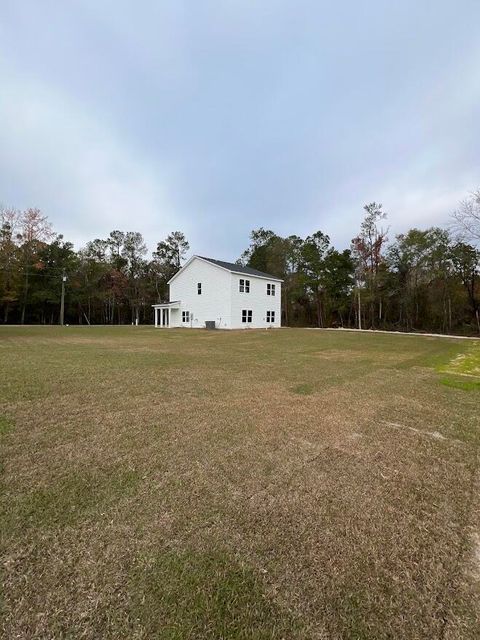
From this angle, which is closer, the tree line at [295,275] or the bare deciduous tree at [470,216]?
the bare deciduous tree at [470,216]

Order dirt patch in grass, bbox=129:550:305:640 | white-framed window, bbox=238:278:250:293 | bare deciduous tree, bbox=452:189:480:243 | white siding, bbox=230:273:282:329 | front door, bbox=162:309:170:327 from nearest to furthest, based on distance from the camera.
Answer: dirt patch in grass, bbox=129:550:305:640, bare deciduous tree, bbox=452:189:480:243, white siding, bbox=230:273:282:329, white-framed window, bbox=238:278:250:293, front door, bbox=162:309:170:327

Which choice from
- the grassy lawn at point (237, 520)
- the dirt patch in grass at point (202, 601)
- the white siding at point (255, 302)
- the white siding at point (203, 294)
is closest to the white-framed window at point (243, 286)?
the white siding at point (255, 302)

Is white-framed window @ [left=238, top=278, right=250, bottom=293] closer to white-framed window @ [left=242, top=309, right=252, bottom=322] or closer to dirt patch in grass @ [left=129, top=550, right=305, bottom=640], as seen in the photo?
white-framed window @ [left=242, top=309, right=252, bottom=322]

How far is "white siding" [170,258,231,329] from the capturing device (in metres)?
23.2

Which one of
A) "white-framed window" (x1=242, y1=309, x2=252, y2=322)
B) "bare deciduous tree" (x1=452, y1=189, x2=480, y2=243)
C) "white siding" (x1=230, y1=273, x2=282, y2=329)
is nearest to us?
"bare deciduous tree" (x1=452, y1=189, x2=480, y2=243)

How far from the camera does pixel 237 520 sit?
1.96 metres

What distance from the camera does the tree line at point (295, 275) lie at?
2758 cm

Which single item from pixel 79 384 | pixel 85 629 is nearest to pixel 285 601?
pixel 85 629

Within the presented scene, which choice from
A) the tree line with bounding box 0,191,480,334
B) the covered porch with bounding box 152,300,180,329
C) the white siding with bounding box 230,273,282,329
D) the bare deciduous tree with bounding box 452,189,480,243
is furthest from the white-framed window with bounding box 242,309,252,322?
the bare deciduous tree with bounding box 452,189,480,243

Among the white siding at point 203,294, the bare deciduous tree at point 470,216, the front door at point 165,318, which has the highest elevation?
the bare deciduous tree at point 470,216

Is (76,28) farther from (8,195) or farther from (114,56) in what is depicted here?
(8,195)

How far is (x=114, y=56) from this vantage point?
33.4 feet

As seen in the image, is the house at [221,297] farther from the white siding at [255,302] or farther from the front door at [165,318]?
the front door at [165,318]

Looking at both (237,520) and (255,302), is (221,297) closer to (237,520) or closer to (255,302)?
(255,302)
